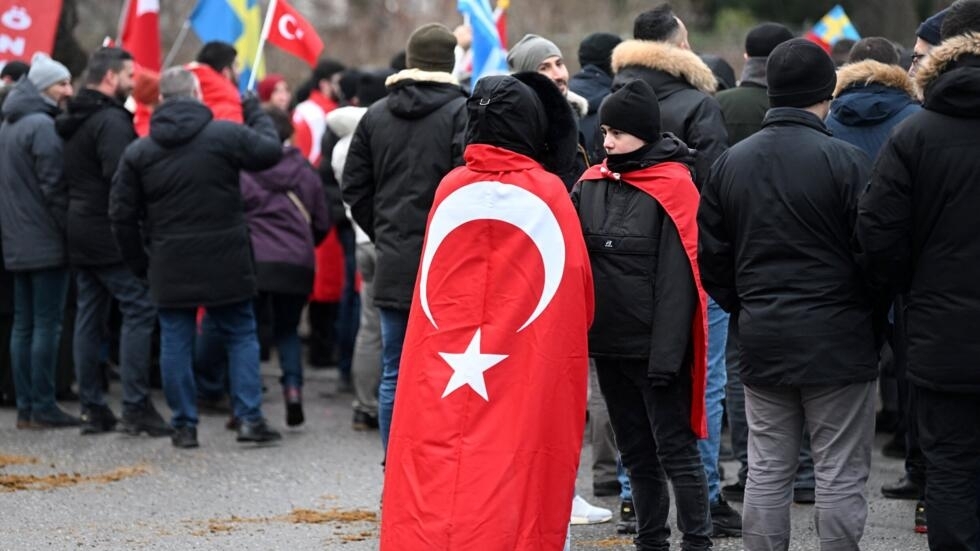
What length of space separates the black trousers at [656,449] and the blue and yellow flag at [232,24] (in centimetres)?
673

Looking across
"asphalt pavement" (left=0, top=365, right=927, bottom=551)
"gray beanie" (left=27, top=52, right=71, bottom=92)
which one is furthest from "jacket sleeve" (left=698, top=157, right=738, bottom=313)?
"gray beanie" (left=27, top=52, right=71, bottom=92)

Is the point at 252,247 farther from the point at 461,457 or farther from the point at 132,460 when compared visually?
the point at 461,457

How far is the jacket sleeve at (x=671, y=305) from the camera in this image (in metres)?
6.05

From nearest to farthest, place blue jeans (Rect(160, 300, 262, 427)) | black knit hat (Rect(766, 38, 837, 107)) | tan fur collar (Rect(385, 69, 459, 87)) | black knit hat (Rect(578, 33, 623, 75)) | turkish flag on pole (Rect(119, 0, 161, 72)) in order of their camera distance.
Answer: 1. black knit hat (Rect(766, 38, 837, 107))
2. tan fur collar (Rect(385, 69, 459, 87))
3. black knit hat (Rect(578, 33, 623, 75))
4. blue jeans (Rect(160, 300, 262, 427))
5. turkish flag on pole (Rect(119, 0, 161, 72))

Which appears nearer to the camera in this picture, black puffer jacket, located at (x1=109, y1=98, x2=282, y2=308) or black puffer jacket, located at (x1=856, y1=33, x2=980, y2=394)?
black puffer jacket, located at (x1=856, y1=33, x2=980, y2=394)

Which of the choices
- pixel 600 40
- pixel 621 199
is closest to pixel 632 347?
pixel 621 199

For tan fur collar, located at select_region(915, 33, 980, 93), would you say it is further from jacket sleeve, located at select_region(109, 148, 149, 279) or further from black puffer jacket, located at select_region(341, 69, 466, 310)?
jacket sleeve, located at select_region(109, 148, 149, 279)

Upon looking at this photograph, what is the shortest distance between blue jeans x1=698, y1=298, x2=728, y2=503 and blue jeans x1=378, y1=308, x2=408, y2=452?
1.56 m

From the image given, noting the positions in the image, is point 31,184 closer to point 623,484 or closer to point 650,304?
point 623,484

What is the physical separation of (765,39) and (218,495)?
12.3 feet

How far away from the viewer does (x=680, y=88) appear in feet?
24.6

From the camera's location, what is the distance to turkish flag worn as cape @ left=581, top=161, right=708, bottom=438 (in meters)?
6.16

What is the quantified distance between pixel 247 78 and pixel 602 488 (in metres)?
6.31

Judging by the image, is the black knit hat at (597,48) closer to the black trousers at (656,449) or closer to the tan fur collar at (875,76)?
the tan fur collar at (875,76)
